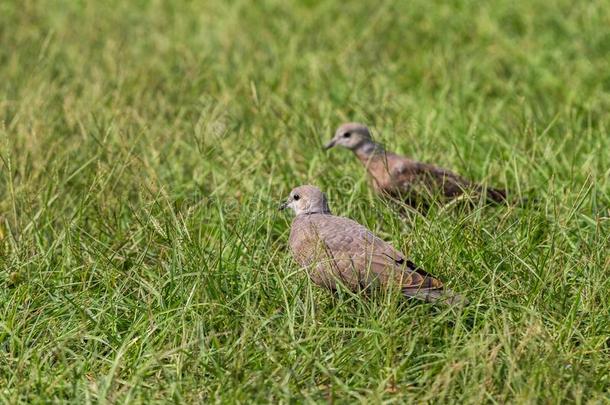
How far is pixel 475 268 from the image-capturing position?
203 inches

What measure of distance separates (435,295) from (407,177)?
1.78m

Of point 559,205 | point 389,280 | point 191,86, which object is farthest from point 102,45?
point 389,280

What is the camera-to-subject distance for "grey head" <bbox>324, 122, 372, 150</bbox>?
6996 millimetres

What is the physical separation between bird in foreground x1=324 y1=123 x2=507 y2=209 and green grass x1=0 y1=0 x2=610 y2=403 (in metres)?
0.11

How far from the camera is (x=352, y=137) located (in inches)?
276

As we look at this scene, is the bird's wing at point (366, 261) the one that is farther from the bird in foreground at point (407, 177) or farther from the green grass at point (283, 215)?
the bird in foreground at point (407, 177)

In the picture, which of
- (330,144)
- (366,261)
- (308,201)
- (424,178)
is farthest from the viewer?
(330,144)

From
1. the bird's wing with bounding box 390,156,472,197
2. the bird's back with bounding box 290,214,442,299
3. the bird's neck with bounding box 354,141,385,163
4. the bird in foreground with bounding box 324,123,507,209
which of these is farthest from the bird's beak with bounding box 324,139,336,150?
the bird's back with bounding box 290,214,442,299

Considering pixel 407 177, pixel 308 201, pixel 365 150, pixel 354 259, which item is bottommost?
pixel 365 150

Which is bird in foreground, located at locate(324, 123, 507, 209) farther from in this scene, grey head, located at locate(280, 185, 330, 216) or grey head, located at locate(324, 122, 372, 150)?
grey head, located at locate(280, 185, 330, 216)

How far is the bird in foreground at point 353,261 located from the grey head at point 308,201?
197 mm

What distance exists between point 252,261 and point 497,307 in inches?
42.2

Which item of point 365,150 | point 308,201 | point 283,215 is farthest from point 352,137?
point 308,201

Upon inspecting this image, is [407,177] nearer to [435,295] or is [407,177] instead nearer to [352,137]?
[352,137]
